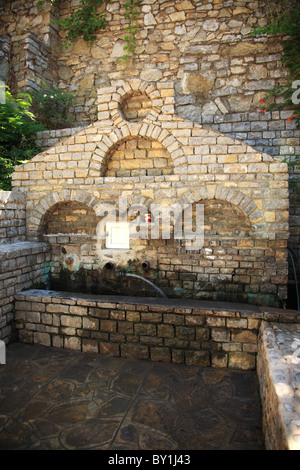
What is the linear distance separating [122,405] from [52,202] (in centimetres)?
348

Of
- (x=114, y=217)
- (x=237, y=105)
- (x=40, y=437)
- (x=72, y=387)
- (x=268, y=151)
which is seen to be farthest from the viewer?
(x=237, y=105)

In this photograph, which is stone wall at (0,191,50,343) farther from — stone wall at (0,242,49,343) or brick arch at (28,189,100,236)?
brick arch at (28,189,100,236)

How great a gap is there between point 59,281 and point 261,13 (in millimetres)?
7180

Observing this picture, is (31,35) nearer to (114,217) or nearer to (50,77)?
(50,77)

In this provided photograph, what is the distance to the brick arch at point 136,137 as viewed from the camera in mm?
4445

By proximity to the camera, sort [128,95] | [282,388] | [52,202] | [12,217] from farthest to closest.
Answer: [52,202], [128,95], [12,217], [282,388]

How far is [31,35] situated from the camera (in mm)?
6887

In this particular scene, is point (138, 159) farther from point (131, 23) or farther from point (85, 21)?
point (85, 21)

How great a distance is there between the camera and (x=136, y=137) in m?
4.79

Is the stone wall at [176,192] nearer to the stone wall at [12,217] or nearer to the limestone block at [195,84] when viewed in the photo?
the stone wall at [12,217]

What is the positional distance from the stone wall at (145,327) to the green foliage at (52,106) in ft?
15.8

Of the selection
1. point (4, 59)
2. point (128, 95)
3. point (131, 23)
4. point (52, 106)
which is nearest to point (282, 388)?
point (128, 95)

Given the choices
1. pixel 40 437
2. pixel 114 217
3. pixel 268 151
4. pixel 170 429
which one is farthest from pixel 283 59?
pixel 40 437

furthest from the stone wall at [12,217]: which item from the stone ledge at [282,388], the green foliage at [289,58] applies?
the green foliage at [289,58]
